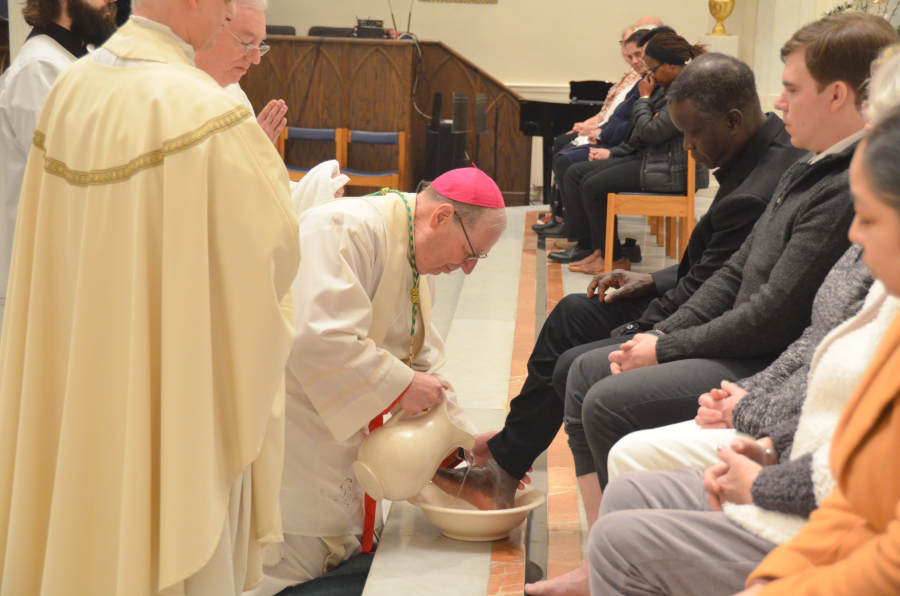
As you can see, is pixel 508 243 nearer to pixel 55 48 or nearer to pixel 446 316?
pixel 446 316

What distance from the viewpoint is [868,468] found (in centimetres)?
109

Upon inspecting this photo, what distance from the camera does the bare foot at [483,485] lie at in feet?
8.36

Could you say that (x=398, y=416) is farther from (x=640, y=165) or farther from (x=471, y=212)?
(x=640, y=165)

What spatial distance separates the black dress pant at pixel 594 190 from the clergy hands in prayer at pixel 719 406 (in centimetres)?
361

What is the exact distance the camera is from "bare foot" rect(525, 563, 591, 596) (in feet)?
6.93

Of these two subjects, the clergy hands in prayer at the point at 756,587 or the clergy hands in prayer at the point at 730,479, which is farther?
the clergy hands in prayer at the point at 730,479

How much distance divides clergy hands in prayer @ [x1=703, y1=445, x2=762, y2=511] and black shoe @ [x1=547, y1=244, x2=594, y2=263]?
14.4 ft

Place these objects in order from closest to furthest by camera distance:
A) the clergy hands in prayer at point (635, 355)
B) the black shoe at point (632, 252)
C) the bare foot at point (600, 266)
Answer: the clergy hands in prayer at point (635, 355) < the bare foot at point (600, 266) < the black shoe at point (632, 252)

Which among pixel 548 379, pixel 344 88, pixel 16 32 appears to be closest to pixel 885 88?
pixel 548 379

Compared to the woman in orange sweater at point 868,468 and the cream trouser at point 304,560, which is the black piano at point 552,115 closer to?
the cream trouser at point 304,560

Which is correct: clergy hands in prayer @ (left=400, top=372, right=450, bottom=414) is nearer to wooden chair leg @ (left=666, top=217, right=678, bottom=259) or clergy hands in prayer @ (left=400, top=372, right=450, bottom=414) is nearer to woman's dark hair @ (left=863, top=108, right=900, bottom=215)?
woman's dark hair @ (left=863, top=108, right=900, bottom=215)

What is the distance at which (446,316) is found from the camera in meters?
5.12

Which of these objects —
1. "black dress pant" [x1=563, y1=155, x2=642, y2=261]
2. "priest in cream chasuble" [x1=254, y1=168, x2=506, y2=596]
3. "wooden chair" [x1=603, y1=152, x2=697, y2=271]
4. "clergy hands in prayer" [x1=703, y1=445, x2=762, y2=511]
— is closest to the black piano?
"black dress pant" [x1=563, y1=155, x2=642, y2=261]

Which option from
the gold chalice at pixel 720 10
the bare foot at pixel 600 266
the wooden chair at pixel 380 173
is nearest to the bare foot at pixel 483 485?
the bare foot at pixel 600 266
